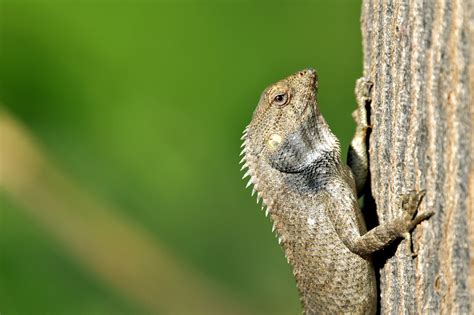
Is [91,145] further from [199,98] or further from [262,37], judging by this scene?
[262,37]

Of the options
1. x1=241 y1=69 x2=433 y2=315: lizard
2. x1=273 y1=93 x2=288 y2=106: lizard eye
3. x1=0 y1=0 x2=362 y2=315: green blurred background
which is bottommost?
x1=241 y1=69 x2=433 y2=315: lizard

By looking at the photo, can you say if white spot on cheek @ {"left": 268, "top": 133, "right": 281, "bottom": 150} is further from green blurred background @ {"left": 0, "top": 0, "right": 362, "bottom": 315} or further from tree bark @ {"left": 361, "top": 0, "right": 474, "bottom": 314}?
green blurred background @ {"left": 0, "top": 0, "right": 362, "bottom": 315}

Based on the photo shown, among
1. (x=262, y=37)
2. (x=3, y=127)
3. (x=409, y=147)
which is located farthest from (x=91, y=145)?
(x=409, y=147)

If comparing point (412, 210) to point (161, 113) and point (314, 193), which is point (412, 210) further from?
point (161, 113)

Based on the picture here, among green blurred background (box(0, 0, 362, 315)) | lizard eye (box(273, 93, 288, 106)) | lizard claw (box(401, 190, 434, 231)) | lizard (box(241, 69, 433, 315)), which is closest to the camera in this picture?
lizard claw (box(401, 190, 434, 231))

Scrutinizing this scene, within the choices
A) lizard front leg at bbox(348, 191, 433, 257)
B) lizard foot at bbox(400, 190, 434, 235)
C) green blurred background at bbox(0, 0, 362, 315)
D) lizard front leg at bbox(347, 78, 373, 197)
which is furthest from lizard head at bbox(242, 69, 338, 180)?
Answer: green blurred background at bbox(0, 0, 362, 315)

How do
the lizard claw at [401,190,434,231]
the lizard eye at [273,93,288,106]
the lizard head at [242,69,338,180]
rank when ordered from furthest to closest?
the lizard eye at [273,93,288,106], the lizard head at [242,69,338,180], the lizard claw at [401,190,434,231]
